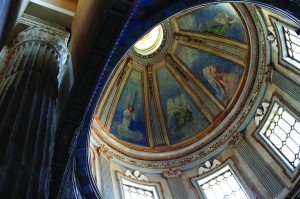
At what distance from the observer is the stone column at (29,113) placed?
3.14 metres

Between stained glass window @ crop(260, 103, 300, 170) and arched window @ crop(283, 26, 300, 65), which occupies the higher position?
arched window @ crop(283, 26, 300, 65)

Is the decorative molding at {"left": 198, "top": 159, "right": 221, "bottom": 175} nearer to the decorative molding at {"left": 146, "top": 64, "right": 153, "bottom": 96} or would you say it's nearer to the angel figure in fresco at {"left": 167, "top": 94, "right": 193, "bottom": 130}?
the angel figure in fresco at {"left": 167, "top": 94, "right": 193, "bottom": 130}

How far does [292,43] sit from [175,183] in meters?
5.48

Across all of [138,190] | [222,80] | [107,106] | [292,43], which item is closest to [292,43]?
[292,43]

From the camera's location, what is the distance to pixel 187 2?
7.12 metres

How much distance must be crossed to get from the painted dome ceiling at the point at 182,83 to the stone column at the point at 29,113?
6.89 metres

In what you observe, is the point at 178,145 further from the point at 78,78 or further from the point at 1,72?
the point at 1,72

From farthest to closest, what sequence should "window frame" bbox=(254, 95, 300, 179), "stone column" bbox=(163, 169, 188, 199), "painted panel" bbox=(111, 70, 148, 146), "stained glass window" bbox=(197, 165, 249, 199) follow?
1. "painted panel" bbox=(111, 70, 148, 146)
2. "stone column" bbox=(163, 169, 188, 199)
3. "stained glass window" bbox=(197, 165, 249, 199)
4. "window frame" bbox=(254, 95, 300, 179)

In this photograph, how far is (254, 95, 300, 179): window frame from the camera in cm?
981

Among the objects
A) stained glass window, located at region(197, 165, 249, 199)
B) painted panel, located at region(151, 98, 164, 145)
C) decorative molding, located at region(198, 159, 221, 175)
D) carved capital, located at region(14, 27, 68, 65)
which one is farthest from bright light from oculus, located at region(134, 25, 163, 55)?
carved capital, located at region(14, 27, 68, 65)

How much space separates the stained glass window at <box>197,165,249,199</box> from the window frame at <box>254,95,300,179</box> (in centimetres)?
133

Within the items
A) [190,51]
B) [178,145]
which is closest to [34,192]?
[178,145]

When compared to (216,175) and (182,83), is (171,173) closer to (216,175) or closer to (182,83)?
(216,175)

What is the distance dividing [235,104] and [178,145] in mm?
2534
